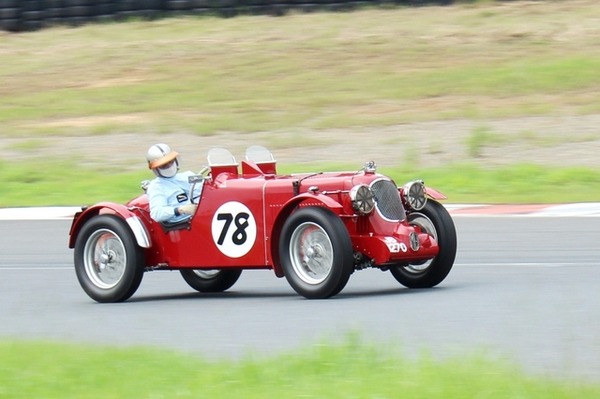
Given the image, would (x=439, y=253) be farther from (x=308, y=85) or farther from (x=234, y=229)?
(x=308, y=85)

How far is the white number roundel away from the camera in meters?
9.29

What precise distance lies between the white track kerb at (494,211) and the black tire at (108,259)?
6.11 metres

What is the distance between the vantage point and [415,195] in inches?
367

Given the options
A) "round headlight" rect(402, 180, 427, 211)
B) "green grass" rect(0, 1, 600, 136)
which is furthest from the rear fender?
"green grass" rect(0, 1, 600, 136)

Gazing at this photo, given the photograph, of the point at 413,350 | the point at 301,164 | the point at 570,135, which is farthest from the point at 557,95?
the point at 413,350

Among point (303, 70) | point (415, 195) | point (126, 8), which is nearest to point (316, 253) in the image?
point (415, 195)

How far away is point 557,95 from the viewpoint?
23.4 m

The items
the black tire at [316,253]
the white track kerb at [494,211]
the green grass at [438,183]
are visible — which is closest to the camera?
the black tire at [316,253]

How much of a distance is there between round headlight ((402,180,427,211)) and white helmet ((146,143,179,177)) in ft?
5.67

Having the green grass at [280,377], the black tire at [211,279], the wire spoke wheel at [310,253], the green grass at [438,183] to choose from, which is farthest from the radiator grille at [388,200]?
the green grass at [438,183]

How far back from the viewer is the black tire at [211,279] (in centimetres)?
1022

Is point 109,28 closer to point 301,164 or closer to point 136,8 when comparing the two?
Result: point 136,8

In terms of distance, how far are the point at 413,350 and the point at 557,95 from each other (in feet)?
56.3

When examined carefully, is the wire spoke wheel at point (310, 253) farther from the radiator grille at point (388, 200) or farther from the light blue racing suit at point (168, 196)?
the light blue racing suit at point (168, 196)
